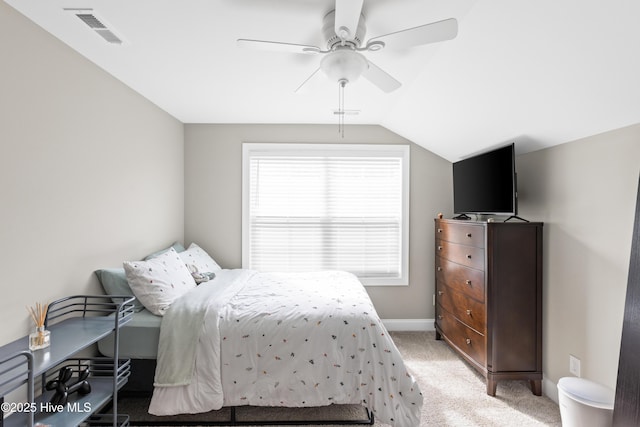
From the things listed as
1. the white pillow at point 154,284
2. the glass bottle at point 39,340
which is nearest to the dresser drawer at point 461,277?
the white pillow at point 154,284

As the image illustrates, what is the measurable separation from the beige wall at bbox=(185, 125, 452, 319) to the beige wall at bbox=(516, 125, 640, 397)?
127 centimetres

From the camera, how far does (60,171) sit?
1.96 meters

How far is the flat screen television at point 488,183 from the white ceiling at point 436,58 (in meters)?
0.19

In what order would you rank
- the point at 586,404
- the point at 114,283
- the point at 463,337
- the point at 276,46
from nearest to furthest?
the point at 276,46 < the point at 586,404 < the point at 114,283 < the point at 463,337

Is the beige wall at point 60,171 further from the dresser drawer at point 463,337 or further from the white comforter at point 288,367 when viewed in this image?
the dresser drawer at point 463,337

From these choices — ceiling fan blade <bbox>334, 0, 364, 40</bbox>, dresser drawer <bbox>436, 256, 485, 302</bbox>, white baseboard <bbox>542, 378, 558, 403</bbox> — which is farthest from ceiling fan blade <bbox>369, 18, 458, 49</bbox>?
white baseboard <bbox>542, 378, 558, 403</bbox>

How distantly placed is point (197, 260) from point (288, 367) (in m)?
1.65

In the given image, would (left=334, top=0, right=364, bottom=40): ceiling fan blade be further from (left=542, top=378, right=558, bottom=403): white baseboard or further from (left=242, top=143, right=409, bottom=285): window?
(left=542, top=378, right=558, bottom=403): white baseboard

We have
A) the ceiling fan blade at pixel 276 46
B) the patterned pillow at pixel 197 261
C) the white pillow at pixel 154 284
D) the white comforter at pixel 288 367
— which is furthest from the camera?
the patterned pillow at pixel 197 261

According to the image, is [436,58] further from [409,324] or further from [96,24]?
[409,324]

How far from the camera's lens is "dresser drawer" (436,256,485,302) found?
2.63 metres

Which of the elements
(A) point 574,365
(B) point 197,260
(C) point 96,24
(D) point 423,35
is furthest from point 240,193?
(A) point 574,365

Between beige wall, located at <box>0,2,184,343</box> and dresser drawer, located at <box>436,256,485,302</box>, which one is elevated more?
beige wall, located at <box>0,2,184,343</box>

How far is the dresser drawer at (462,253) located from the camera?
8.65 ft
